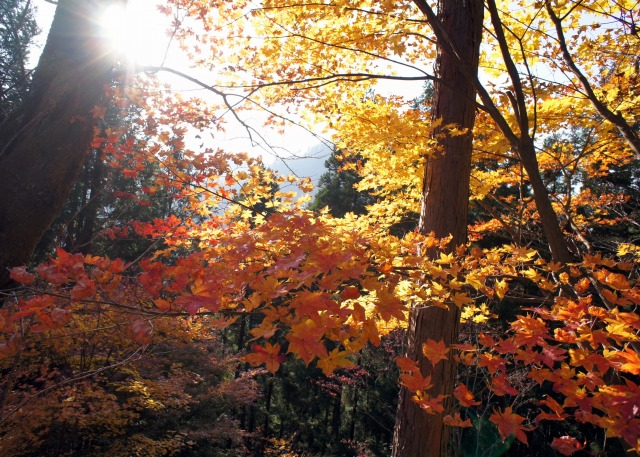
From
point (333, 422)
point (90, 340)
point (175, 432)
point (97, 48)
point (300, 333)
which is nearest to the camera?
point (300, 333)

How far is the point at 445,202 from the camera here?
323cm

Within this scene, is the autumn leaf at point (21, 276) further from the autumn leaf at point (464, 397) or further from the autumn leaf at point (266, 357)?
the autumn leaf at point (464, 397)

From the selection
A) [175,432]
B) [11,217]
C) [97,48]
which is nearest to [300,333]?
[11,217]

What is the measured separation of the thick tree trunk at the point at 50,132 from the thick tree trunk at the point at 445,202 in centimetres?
243

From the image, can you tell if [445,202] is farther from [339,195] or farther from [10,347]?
[339,195]

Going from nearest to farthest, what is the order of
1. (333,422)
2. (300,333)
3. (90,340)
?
1. (300,333)
2. (90,340)
3. (333,422)

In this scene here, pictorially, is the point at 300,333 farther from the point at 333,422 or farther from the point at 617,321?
the point at 333,422

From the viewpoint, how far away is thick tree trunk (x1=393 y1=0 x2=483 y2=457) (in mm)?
2951

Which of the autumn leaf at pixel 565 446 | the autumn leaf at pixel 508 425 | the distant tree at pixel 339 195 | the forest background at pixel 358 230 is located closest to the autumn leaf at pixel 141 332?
the forest background at pixel 358 230

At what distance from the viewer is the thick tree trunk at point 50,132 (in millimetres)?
1790

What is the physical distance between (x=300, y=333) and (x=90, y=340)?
724cm

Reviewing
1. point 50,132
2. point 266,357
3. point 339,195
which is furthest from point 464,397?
point 339,195

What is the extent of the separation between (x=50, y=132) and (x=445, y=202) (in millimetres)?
2699

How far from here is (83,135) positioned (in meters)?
1.94
